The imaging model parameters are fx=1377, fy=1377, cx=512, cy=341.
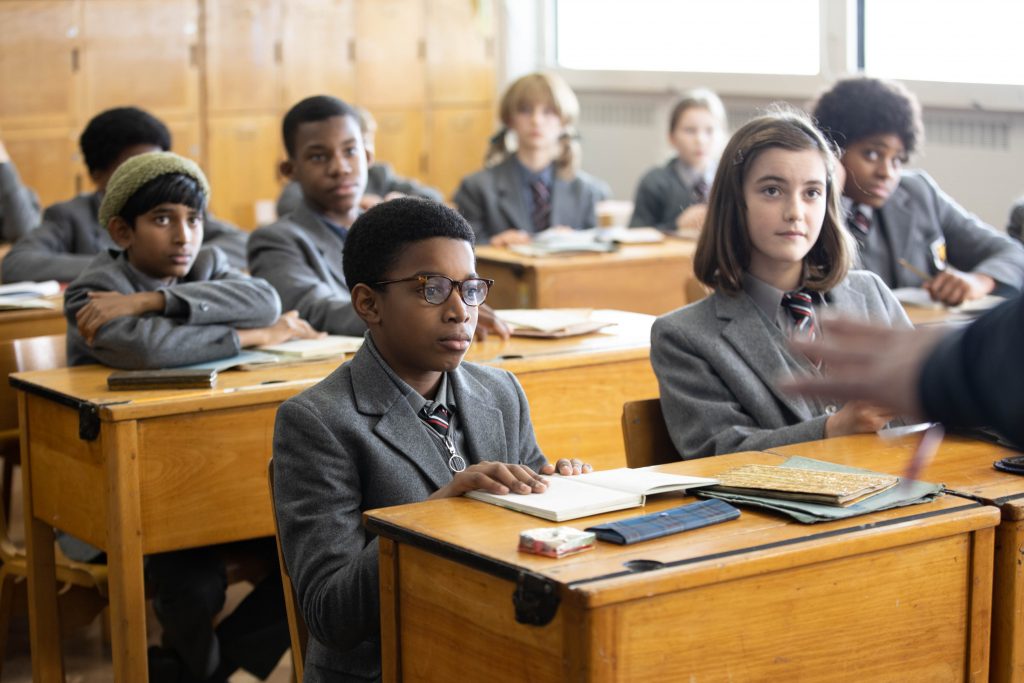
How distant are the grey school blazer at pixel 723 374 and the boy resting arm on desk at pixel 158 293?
37.2 inches

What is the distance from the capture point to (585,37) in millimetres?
8484

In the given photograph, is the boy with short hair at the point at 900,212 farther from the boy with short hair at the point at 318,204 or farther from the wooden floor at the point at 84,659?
the wooden floor at the point at 84,659

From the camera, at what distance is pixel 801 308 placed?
237 centimetres

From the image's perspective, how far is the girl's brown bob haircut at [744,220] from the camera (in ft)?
7.77

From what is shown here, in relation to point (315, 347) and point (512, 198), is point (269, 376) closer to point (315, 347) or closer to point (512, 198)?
point (315, 347)

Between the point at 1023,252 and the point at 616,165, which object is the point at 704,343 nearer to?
the point at 1023,252

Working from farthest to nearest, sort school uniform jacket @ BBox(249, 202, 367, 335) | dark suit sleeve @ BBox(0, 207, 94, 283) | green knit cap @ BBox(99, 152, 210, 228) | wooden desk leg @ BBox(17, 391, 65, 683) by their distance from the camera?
1. dark suit sleeve @ BBox(0, 207, 94, 283)
2. school uniform jacket @ BBox(249, 202, 367, 335)
3. green knit cap @ BBox(99, 152, 210, 228)
4. wooden desk leg @ BBox(17, 391, 65, 683)

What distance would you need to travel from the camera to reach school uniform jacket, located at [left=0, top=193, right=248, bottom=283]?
4.05 m

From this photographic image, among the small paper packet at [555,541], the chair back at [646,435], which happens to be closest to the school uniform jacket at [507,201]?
the chair back at [646,435]

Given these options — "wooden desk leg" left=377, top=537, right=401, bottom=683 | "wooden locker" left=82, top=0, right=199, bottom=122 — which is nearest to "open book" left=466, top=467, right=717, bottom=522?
"wooden desk leg" left=377, top=537, right=401, bottom=683

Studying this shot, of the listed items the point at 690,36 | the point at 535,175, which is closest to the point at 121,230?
the point at 535,175

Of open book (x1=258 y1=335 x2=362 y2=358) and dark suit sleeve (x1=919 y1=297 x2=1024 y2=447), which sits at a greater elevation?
dark suit sleeve (x1=919 y1=297 x2=1024 y2=447)

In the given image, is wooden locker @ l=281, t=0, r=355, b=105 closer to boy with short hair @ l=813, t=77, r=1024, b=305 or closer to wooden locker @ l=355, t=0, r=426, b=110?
wooden locker @ l=355, t=0, r=426, b=110

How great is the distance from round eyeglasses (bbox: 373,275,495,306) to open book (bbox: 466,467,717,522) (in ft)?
1.02
